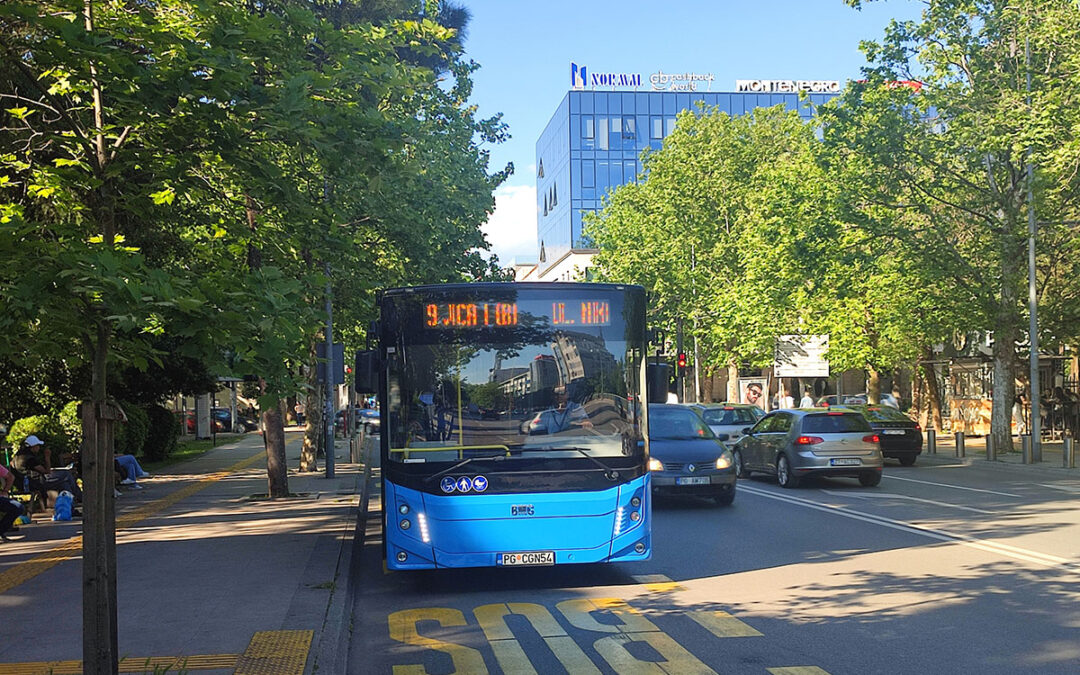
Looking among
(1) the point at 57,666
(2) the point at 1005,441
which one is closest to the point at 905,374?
(2) the point at 1005,441

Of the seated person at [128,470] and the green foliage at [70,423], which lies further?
the green foliage at [70,423]

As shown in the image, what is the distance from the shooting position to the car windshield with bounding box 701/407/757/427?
32.9 metres

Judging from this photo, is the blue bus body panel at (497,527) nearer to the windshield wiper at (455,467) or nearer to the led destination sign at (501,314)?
the windshield wiper at (455,467)

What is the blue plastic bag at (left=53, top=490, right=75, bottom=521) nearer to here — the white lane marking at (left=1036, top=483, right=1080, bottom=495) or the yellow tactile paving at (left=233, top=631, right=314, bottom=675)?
the yellow tactile paving at (left=233, top=631, right=314, bottom=675)

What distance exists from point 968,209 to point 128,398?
22.1 metres

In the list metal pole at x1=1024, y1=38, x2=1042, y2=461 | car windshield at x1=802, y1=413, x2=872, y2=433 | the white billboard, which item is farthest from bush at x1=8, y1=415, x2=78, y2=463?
the white billboard

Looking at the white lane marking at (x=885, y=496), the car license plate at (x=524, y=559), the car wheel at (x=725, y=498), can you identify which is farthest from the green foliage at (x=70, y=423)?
the car license plate at (x=524, y=559)

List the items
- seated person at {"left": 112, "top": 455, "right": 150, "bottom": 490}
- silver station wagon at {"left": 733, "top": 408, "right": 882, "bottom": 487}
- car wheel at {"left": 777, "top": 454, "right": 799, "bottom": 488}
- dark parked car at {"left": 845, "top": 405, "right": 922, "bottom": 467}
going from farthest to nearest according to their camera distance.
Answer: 1. dark parked car at {"left": 845, "top": 405, "right": 922, "bottom": 467}
2. seated person at {"left": 112, "top": 455, "right": 150, "bottom": 490}
3. car wheel at {"left": 777, "top": 454, "right": 799, "bottom": 488}
4. silver station wagon at {"left": 733, "top": 408, "right": 882, "bottom": 487}

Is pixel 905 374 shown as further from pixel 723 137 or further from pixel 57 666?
pixel 57 666

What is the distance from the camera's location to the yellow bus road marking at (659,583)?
10547 mm

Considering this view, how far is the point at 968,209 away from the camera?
28.5 m

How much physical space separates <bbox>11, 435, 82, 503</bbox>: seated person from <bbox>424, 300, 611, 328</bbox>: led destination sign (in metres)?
10.1

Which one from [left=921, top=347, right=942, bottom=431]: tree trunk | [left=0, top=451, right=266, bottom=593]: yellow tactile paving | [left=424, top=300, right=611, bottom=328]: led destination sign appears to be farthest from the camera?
[left=921, top=347, right=942, bottom=431]: tree trunk

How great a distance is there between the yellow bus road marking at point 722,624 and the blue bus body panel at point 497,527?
1.59 metres
